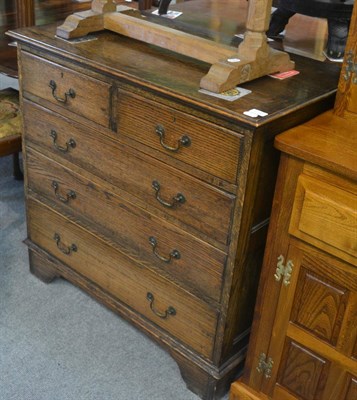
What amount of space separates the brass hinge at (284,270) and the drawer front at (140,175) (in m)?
0.14

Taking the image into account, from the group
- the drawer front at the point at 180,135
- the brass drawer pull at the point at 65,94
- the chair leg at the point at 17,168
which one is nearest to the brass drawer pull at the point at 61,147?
the brass drawer pull at the point at 65,94

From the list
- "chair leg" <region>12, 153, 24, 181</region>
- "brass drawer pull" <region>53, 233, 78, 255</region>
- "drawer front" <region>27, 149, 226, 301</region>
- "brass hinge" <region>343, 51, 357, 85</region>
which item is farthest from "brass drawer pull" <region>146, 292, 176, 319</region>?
"chair leg" <region>12, 153, 24, 181</region>

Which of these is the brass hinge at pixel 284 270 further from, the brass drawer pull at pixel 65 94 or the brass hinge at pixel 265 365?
the brass drawer pull at pixel 65 94

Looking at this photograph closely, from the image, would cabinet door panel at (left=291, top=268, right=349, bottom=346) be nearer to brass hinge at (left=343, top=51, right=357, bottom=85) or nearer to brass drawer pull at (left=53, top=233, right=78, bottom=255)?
brass hinge at (left=343, top=51, right=357, bottom=85)

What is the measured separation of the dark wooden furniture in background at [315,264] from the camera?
137 centimetres

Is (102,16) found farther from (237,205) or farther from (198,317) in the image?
(198,317)

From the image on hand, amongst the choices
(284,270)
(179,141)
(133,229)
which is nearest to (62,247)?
(133,229)

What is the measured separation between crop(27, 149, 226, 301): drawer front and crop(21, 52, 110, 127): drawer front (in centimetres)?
22

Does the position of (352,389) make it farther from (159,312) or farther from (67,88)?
(67,88)

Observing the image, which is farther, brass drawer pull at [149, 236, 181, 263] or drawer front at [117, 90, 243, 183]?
brass drawer pull at [149, 236, 181, 263]

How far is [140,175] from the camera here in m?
1.73

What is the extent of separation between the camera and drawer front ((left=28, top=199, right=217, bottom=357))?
1.78 meters

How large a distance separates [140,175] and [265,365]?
24.2 inches

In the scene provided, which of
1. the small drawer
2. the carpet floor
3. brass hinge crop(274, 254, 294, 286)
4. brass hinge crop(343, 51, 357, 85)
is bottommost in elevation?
the carpet floor
